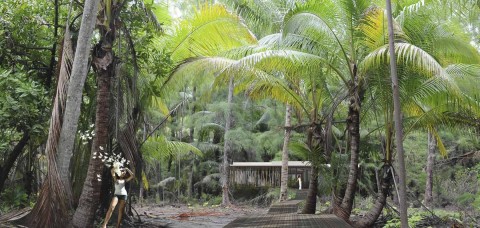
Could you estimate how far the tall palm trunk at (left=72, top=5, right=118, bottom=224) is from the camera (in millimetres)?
6355

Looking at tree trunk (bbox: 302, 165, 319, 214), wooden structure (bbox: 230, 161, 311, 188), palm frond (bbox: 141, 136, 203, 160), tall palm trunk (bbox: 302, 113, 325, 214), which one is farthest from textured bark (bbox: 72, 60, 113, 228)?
wooden structure (bbox: 230, 161, 311, 188)

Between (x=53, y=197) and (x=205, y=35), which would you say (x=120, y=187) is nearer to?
(x=53, y=197)

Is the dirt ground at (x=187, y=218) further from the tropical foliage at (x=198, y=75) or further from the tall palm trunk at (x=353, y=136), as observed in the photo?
the tall palm trunk at (x=353, y=136)

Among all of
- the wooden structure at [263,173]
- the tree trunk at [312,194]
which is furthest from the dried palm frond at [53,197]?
the wooden structure at [263,173]

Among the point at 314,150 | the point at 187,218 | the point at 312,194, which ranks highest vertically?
the point at 314,150

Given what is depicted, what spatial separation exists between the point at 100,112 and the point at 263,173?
1485cm

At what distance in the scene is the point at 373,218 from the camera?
9.02 metres

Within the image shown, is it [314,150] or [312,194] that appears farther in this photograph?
[312,194]

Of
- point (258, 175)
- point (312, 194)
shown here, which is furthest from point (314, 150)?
point (258, 175)

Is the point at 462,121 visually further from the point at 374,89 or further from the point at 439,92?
the point at 374,89

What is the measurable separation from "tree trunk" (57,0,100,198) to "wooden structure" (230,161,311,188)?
1467 cm

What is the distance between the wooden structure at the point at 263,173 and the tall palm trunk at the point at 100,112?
14206 millimetres

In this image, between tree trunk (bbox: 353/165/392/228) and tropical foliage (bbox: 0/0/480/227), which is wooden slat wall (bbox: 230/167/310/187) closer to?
tropical foliage (bbox: 0/0/480/227)

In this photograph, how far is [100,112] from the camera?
668 centimetres
